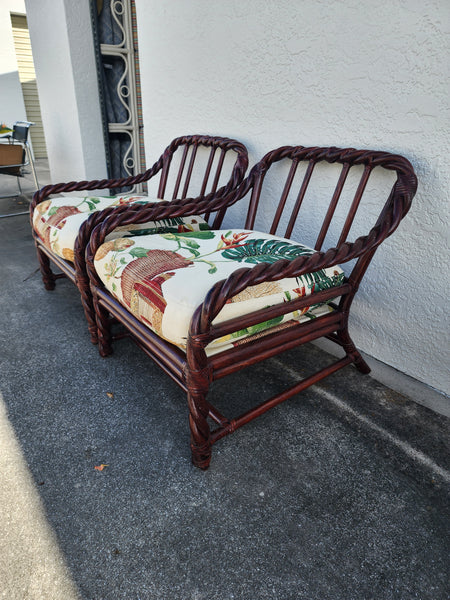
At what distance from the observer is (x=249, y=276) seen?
83 centimetres

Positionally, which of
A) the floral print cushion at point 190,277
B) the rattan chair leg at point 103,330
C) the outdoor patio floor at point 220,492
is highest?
the floral print cushion at point 190,277

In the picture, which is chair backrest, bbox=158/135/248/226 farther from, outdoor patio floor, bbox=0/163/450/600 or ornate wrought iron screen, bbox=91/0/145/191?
ornate wrought iron screen, bbox=91/0/145/191

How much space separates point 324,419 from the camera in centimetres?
126

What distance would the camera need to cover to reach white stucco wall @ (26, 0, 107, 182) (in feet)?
10.1

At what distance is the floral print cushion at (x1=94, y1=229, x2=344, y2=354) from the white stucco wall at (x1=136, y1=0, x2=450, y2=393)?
0.96ft

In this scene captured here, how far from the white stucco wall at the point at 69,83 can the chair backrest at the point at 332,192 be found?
2412mm

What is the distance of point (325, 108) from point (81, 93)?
2.72m

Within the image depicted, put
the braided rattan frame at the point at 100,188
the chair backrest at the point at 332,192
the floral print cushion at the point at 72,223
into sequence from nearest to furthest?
the chair backrest at the point at 332,192
the braided rattan frame at the point at 100,188
the floral print cushion at the point at 72,223

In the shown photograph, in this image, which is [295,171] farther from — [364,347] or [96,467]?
[96,467]

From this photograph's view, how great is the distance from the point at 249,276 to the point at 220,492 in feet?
2.01

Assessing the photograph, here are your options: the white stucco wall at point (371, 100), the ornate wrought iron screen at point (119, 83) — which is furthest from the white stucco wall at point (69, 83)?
the white stucco wall at point (371, 100)

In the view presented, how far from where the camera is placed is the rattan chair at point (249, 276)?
92 centimetres

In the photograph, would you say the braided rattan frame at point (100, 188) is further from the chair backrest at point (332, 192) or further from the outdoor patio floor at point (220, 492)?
the outdoor patio floor at point (220, 492)

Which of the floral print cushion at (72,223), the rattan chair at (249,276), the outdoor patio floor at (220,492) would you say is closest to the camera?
the outdoor patio floor at (220,492)
